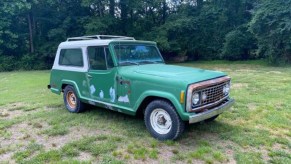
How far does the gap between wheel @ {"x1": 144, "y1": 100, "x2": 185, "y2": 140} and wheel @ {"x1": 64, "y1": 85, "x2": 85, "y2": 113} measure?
2.14m

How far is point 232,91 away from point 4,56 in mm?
20074

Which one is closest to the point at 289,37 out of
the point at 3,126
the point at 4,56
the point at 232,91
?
the point at 232,91

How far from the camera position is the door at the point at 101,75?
4632 millimetres

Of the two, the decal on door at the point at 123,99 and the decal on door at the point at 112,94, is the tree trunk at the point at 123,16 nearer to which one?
the decal on door at the point at 112,94

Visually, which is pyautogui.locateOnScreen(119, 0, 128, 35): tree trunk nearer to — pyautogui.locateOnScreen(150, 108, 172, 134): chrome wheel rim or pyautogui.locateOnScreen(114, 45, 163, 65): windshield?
pyautogui.locateOnScreen(114, 45, 163, 65): windshield

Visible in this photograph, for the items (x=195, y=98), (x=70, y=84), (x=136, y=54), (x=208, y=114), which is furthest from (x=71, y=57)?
(x=208, y=114)

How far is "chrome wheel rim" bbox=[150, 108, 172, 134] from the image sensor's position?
13.1ft

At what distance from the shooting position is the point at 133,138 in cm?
418

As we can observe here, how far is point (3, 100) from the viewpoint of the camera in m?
7.63

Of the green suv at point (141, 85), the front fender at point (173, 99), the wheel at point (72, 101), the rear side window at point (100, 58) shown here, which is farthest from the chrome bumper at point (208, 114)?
the wheel at point (72, 101)

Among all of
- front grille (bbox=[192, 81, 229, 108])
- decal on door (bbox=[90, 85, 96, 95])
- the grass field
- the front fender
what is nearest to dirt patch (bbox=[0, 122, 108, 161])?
the grass field

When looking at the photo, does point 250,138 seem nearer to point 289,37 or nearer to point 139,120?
point 139,120

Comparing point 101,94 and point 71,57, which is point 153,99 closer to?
point 101,94

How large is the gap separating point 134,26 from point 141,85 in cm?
1956
